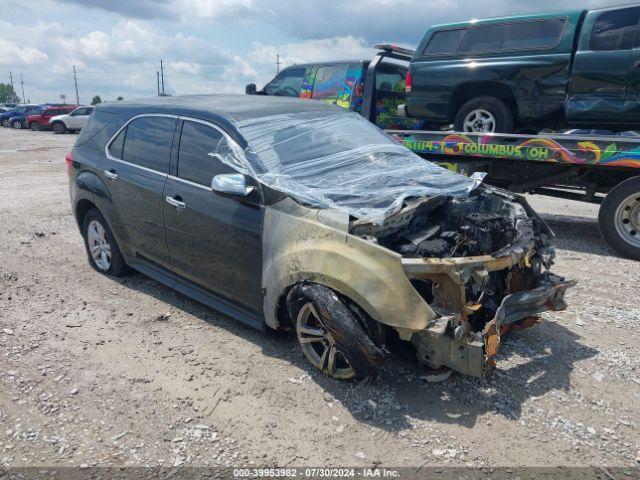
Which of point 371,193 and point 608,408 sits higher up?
point 371,193

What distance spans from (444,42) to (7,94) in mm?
134078

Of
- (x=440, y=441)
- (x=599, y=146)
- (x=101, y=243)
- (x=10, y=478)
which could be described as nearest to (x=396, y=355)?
(x=440, y=441)

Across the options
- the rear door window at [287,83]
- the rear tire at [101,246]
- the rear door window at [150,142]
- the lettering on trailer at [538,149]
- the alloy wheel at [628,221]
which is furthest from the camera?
the rear door window at [287,83]

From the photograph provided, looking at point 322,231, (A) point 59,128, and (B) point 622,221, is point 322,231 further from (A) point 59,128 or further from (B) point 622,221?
(A) point 59,128

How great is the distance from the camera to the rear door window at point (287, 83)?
31.1 feet

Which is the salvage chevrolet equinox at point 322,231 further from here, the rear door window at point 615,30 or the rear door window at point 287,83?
the rear door window at point 287,83

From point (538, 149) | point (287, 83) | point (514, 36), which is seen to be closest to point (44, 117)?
point (287, 83)

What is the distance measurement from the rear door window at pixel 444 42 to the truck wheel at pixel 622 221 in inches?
116

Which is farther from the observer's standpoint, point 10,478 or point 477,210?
point 477,210

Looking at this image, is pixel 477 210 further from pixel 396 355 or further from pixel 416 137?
pixel 416 137

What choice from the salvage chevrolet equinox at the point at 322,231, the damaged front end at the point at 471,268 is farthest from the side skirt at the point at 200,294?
the damaged front end at the point at 471,268

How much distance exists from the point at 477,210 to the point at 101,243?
3.62m

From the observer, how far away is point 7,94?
11675cm

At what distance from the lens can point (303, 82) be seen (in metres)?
9.40
